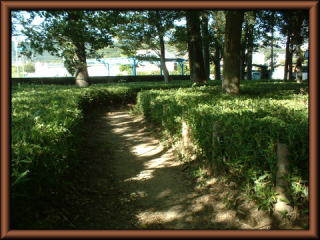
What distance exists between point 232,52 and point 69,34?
205 inches

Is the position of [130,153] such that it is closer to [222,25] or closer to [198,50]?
A: [198,50]

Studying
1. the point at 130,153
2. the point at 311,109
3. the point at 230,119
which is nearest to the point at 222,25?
the point at 130,153

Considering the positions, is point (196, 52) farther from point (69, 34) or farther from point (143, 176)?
point (143, 176)

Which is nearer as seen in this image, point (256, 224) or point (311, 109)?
point (311, 109)

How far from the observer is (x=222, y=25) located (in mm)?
27328

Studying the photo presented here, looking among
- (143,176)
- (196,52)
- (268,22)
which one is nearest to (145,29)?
(196,52)

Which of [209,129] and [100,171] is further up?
[209,129]

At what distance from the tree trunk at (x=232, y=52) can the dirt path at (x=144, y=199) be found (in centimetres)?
386

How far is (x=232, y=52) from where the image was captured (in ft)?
31.9

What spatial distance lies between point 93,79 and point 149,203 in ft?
78.7

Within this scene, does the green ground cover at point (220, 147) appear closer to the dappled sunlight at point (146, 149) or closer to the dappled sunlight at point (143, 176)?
the dappled sunlight at point (143, 176)

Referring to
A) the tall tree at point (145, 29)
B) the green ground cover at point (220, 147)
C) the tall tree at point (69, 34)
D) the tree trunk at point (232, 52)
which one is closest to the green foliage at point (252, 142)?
the green ground cover at point (220, 147)

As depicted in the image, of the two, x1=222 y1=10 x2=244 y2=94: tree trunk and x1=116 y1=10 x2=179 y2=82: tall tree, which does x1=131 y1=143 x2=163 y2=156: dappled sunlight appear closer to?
x1=222 y1=10 x2=244 y2=94: tree trunk

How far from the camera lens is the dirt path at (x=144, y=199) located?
3.94 meters
